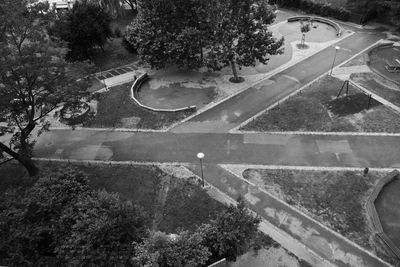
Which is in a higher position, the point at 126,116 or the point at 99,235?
the point at 99,235

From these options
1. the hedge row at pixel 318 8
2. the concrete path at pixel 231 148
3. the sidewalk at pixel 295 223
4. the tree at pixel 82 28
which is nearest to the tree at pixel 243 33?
the concrete path at pixel 231 148

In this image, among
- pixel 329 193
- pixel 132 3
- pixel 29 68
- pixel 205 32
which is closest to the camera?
pixel 29 68

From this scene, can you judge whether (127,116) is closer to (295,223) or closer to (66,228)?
(66,228)

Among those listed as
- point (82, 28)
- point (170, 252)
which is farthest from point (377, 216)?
point (82, 28)

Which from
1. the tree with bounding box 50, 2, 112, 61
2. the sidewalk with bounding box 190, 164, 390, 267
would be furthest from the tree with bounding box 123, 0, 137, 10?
the sidewalk with bounding box 190, 164, 390, 267

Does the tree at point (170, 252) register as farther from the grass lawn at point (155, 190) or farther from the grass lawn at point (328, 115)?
the grass lawn at point (328, 115)

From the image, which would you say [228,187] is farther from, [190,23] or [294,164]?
[190,23]

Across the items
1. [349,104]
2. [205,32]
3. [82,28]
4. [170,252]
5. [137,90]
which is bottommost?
[349,104]
